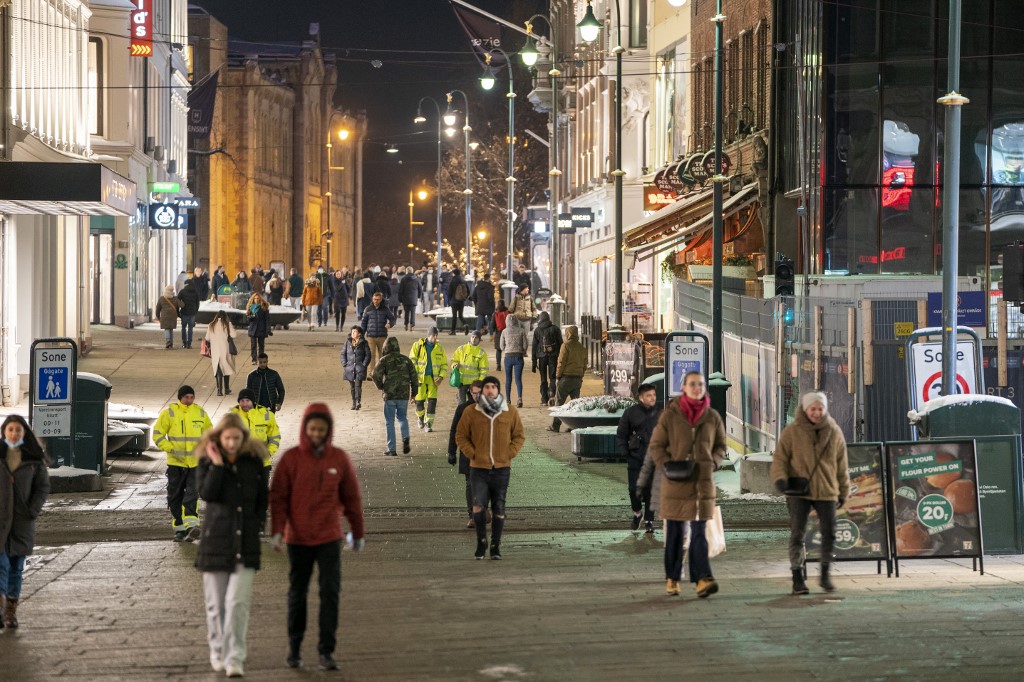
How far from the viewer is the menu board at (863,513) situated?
13016mm

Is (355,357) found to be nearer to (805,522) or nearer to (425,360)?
(425,360)

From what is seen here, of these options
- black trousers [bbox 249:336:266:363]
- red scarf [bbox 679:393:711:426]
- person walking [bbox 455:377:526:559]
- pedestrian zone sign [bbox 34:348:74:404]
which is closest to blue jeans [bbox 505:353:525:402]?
black trousers [bbox 249:336:266:363]

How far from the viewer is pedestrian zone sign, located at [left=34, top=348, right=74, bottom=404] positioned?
18906mm

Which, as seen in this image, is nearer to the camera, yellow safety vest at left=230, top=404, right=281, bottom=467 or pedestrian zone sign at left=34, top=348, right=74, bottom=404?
yellow safety vest at left=230, top=404, right=281, bottom=467

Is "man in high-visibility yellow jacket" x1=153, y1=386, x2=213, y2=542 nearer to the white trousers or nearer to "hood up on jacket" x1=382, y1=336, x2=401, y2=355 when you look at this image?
the white trousers

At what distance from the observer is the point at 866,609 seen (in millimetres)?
11508

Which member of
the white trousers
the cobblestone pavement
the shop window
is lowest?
the cobblestone pavement

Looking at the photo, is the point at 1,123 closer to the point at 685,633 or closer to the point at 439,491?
the point at 439,491

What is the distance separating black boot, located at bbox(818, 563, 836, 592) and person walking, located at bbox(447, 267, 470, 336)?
34468 mm

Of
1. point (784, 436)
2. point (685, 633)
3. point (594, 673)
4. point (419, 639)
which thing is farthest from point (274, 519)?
point (784, 436)

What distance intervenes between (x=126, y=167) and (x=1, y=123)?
20504 millimetres

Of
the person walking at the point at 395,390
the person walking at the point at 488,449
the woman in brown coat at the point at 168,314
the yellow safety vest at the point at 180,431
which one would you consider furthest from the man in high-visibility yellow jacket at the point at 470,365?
the woman in brown coat at the point at 168,314

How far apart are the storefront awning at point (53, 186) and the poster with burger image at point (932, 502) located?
598 inches

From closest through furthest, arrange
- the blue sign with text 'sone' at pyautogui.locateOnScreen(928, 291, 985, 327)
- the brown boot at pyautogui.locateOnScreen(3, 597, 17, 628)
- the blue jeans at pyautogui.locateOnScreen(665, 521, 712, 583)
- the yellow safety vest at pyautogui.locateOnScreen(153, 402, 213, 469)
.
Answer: the brown boot at pyautogui.locateOnScreen(3, 597, 17, 628)
the blue jeans at pyautogui.locateOnScreen(665, 521, 712, 583)
the yellow safety vest at pyautogui.locateOnScreen(153, 402, 213, 469)
the blue sign with text 'sone' at pyautogui.locateOnScreen(928, 291, 985, 327)
